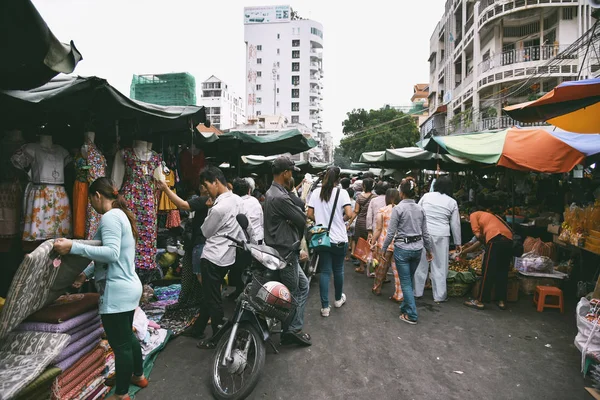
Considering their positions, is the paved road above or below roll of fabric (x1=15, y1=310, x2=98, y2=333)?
below

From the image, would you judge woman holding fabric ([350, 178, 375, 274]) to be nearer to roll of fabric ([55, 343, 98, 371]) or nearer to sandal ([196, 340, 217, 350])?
sandal ([196, 340, 217, 350])

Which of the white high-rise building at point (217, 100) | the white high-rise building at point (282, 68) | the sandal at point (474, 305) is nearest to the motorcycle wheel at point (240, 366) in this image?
the sandal at point (474, 305)

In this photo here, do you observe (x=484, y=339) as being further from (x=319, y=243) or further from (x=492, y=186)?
(x=492, y=186)

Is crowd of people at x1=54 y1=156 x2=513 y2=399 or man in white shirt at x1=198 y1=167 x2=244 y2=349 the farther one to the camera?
man in white shirt at x1=198 y1=167 x2=244 y2=349

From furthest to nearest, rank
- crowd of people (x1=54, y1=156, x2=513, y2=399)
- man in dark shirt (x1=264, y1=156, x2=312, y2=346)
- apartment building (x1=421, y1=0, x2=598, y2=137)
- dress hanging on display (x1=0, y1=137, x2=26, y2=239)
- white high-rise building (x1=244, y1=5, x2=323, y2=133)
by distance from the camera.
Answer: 1. white high-rise building (x1=244, y1=5, x2=323, y2=133)
2. apartment building (x1=421, y1=0, x2=598, y2=137)
3. man in dark shirt (x1=264, y1=156, x2=312, y2=346)
4. dress hanging on display (x1=0, y1=137, x2=26, y2=239)
5. crowd of people (x1=54, y1=156, x2=513, y2=399)

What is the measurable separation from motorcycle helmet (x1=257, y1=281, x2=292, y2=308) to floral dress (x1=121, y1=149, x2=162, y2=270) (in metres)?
2.30

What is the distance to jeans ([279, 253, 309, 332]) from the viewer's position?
3.71 metres

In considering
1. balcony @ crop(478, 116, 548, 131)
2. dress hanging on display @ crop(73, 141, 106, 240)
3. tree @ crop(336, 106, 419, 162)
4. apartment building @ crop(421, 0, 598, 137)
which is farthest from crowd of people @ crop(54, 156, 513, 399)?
tree @ crop(336, 106, 419, 162)

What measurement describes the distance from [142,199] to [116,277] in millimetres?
2134

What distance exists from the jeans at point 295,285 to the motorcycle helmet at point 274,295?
0.45 meters

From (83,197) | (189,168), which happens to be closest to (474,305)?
(189,168)

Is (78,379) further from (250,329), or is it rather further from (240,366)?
(250,329)

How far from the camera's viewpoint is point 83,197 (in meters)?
3.78

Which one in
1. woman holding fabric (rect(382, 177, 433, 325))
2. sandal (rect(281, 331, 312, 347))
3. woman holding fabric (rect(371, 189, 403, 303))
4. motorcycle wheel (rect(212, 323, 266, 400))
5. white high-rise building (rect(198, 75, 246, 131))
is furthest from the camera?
white high-rise building (rect(198, 75, 246, 131))
